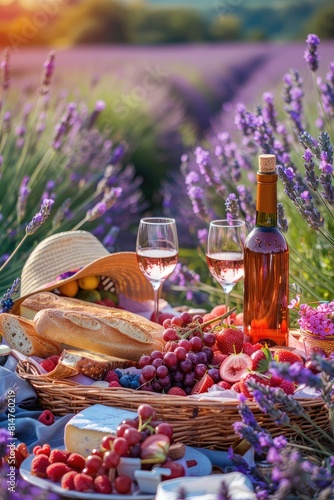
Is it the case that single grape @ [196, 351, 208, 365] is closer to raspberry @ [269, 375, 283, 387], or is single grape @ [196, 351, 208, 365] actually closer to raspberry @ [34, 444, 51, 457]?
raspberry @ [269, 375, 283, 387]

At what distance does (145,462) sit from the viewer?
5.86 feet

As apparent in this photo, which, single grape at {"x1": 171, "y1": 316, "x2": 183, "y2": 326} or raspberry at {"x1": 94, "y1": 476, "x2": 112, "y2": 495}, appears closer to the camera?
raspberry at {"x1": 94, "y1": 476, "x2": 112, "y2": 495}

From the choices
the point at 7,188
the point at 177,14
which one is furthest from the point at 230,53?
the point at 7,188

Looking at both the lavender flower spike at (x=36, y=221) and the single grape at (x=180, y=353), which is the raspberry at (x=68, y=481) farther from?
the lavender flower spike at (x=36, y=221)

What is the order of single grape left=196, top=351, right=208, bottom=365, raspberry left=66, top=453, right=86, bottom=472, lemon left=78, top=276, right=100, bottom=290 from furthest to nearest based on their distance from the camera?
lemon left=78, top=276, right=100, bottom=290, single grape left=196, top=351, right=208, bottom=365, raspberry left=66, top=453, right=86, bottom=472

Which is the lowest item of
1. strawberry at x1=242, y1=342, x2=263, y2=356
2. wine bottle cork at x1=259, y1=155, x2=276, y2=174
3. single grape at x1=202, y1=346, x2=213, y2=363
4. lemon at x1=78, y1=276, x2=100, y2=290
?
single grape at x1=202, y1=346, x2=213, y2=363

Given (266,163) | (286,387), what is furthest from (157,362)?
(266,163)

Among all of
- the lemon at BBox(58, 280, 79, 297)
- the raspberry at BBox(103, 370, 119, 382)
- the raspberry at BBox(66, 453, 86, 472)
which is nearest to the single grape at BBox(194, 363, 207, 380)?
the raspberry at BBox(103, 370, 119, 382)

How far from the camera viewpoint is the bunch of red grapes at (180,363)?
7.06 ft

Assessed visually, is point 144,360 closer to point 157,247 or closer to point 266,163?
point 157,247

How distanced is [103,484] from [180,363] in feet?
1.64

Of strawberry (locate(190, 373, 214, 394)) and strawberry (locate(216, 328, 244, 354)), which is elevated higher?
strawberry (locate(216, 328, 244, 354))

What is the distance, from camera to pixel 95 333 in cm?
230

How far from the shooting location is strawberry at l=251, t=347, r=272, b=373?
2.09m
